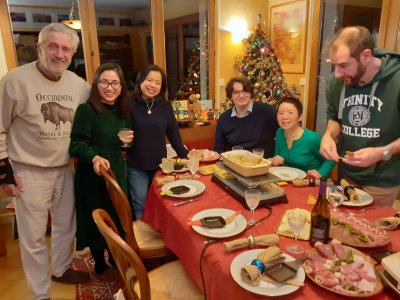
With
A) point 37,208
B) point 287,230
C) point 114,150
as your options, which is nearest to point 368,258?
point 287,230

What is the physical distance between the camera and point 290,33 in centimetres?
464

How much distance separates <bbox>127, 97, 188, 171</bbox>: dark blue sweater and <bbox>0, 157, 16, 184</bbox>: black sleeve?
808 mm

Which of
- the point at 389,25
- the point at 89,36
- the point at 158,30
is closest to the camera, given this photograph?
the point at 389,25

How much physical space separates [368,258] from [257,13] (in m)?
4.47

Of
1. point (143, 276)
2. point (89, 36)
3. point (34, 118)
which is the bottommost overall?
point (143, 276)

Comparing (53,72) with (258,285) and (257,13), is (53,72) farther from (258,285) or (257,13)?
(257,13)

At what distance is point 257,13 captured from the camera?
4805mm

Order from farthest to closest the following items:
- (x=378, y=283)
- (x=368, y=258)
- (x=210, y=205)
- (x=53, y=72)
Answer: (x=53, y=72) < (x=210, y=205) < (x=368, y=258) < (x=378, y=283)

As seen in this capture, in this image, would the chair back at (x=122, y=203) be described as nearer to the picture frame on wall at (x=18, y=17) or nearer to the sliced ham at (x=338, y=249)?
the sliced ham at (x=338, y=249)

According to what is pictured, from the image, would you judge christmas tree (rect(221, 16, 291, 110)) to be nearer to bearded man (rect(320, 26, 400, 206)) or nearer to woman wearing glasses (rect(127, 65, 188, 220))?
woman wearing glasses (rect(127, 65, 188, 220))

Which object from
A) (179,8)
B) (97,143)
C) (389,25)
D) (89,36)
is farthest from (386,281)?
(179,8)

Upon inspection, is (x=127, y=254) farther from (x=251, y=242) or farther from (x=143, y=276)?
(x=251, y=242)

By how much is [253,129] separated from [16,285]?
6.94ft

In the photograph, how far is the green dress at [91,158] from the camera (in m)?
1.88
